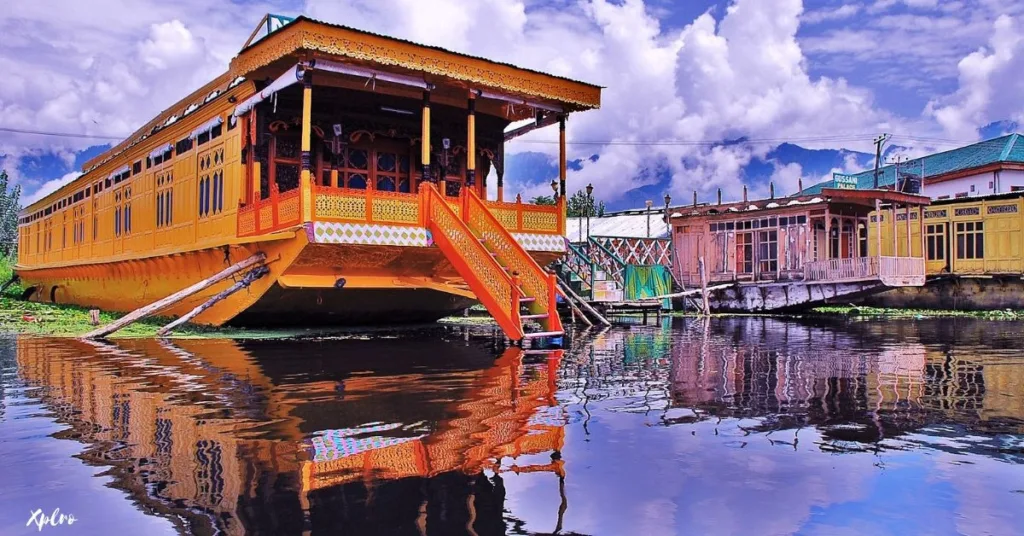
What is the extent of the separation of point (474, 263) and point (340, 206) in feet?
8.15

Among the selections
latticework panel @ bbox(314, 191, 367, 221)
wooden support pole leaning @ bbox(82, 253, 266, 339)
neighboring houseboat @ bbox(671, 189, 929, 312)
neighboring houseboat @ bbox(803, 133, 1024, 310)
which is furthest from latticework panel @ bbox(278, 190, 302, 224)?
neighboring houseboat @ bbox(803, 133, 1024, 310)

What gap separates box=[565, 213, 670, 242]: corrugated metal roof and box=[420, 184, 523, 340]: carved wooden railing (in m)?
22.5

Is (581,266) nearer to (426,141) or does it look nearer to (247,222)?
(426,141)

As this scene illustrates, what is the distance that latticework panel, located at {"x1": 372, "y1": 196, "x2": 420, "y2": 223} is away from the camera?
13453mm

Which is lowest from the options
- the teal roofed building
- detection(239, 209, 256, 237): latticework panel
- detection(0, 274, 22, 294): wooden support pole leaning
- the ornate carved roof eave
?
detection(0, 274, 22, 294): wooden support pole leaning

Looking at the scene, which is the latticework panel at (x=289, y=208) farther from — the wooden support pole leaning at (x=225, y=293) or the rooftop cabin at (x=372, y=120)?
the wooden support pole leaning at (x=225, y=293)

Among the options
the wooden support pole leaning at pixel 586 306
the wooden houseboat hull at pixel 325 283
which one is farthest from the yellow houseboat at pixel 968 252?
the wooden houseboat hull at pixel 325 283

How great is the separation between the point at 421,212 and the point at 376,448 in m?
9.26

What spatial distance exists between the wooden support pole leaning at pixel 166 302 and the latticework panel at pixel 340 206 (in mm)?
2080

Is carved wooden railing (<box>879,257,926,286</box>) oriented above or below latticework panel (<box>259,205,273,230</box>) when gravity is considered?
below

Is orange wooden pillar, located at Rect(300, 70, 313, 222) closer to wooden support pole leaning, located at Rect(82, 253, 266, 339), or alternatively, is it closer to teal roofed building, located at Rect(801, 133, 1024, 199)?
wooden support pole leaning, located at Rect(82, 253, 266, 339)

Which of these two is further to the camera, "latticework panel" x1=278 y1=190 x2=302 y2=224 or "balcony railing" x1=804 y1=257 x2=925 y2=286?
"balcony railing" x1=804 y1=257 x2=925 y2=286

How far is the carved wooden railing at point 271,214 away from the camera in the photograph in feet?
43.4

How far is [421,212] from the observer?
1385 centimetres
